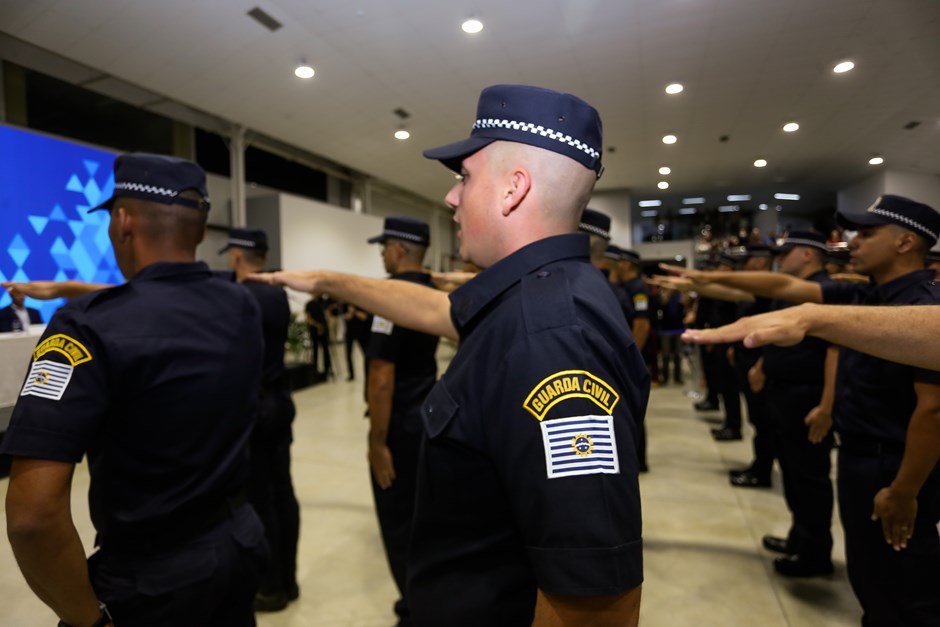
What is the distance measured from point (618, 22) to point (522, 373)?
541 cm

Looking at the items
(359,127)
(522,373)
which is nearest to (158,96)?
(359,127)

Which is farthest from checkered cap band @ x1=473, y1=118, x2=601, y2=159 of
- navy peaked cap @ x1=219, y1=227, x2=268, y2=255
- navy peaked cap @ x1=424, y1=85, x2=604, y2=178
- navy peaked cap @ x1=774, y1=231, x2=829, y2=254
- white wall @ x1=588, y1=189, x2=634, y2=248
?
white wall @ x1=588, y1=189, x2=634, y2=248

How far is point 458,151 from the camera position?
0.95 meters

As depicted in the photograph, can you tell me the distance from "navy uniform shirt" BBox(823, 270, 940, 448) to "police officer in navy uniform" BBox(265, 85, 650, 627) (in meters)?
1.47

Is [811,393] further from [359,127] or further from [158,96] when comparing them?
[158,96]

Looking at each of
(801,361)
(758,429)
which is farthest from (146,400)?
(758,429)

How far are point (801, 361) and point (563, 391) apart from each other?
2766 millimetres

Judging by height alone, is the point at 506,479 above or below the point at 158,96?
below

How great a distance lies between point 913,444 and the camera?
1.63m

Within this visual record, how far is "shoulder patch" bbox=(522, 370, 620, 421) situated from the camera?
2.38 feet

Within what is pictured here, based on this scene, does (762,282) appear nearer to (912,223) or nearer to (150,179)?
(912,223)

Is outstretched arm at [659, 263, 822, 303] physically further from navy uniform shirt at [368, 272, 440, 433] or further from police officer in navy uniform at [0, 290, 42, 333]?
police officer in navy uniform at [0, 290, 42, 333]

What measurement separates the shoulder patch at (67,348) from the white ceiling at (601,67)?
1.00m

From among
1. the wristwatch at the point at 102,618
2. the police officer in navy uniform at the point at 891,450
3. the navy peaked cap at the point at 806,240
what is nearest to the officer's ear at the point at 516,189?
the wristwatch at the point at 102,618
